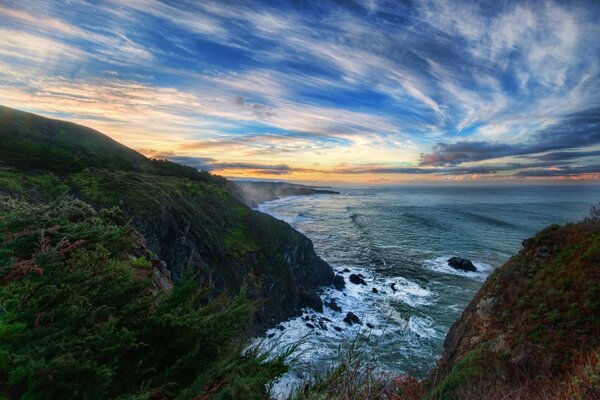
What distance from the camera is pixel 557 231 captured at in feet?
57.6

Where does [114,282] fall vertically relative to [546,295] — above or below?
above

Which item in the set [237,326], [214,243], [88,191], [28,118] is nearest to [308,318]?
[214,243]

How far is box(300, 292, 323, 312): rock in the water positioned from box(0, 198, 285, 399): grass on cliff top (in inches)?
1058

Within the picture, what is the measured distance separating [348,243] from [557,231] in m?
41.8

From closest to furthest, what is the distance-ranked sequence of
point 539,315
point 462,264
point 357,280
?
point 539,315 < point 357,280 < point 462,264

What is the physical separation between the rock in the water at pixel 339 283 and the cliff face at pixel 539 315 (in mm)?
18325

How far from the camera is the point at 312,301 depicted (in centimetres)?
3084

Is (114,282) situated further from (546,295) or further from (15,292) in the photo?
(546,295)

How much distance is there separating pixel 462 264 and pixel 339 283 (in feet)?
67.0

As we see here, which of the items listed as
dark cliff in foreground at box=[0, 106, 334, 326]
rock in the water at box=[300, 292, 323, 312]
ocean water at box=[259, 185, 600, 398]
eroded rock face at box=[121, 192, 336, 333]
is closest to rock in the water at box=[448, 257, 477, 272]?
ocean water at box=[259, 185, 600, 398]

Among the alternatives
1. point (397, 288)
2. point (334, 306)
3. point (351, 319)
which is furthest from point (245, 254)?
point (397, 288)

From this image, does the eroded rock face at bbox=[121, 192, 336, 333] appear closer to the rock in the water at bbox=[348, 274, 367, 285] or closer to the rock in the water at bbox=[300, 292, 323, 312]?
the rock in the water at bbox=[300, 292, 323, 312]

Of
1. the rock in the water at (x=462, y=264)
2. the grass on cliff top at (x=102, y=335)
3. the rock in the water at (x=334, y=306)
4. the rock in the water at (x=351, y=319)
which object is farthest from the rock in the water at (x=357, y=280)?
the grass on cliff top at (x=102, y=335)

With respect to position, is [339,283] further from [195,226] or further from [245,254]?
[195,226]
